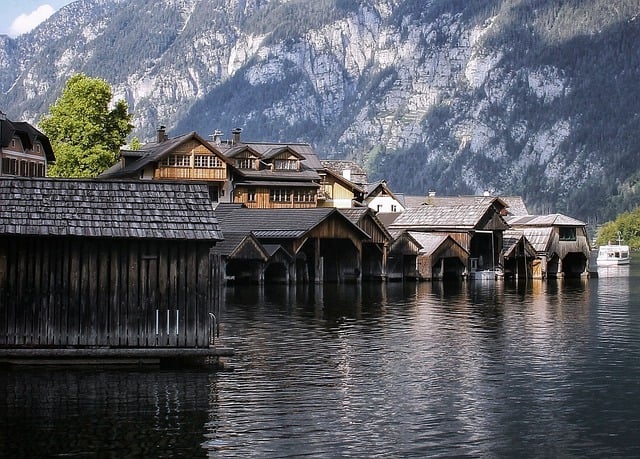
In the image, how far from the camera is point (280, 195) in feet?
369

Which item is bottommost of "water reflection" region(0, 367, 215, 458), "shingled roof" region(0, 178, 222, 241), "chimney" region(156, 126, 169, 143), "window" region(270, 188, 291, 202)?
"water reflection" region(0, 367, 215, 458)

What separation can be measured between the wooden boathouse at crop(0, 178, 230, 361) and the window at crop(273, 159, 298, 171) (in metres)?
80.6

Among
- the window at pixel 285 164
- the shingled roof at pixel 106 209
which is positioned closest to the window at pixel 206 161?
the window at pixel 285 164

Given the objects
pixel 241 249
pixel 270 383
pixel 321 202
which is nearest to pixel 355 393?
pixel 270 383

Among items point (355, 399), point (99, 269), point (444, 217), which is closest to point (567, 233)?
point (444, 217)

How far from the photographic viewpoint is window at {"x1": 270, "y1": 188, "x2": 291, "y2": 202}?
112000 millimetres

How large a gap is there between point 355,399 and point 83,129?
76.4 meters

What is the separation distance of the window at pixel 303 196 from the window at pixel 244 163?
5451 mm

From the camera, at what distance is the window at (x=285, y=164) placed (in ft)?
380

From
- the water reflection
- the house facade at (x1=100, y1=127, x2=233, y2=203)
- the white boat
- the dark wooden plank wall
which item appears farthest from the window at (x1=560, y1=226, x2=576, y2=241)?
the water reflection

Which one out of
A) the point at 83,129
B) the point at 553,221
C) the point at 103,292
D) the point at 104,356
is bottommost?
the point at 104,356

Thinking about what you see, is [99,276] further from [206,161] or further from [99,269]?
[206,161]

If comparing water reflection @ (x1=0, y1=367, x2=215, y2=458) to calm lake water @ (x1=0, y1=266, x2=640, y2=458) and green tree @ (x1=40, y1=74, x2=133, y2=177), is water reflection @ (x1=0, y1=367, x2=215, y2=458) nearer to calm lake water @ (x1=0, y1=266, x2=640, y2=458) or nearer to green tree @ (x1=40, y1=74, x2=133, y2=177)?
calm lake water @ (x1=0, y1=266, x2=640, y2=458)

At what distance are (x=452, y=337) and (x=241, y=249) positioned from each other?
125 feet
